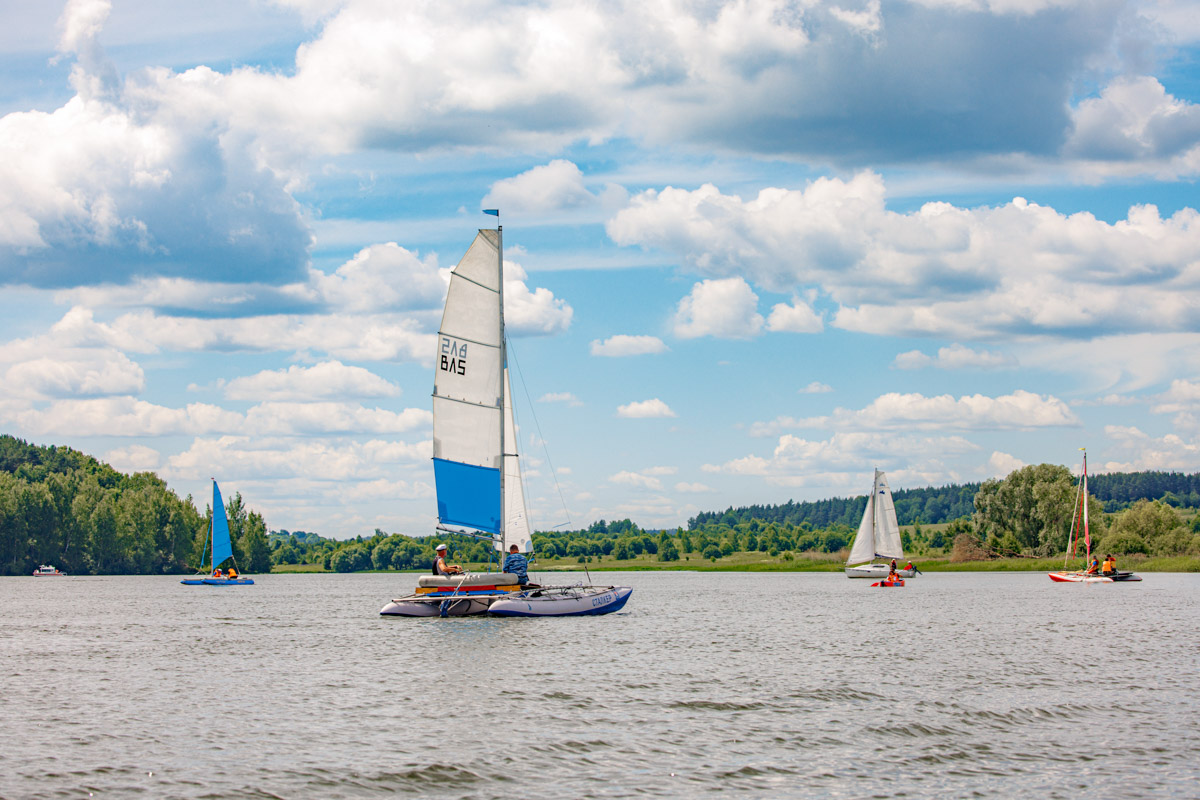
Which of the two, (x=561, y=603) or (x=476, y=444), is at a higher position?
(x=476, y=444)

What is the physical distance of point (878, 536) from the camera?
14412cm

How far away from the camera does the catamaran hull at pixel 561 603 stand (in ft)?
176

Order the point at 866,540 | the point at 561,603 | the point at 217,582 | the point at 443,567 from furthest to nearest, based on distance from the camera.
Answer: the point at 217,582 < the point at 866,540 < the point at 561,603 < the point at 443,567

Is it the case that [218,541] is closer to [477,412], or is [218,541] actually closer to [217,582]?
[217,582]

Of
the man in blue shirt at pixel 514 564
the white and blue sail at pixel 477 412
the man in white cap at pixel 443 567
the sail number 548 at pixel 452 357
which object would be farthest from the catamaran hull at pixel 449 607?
the sail number 548 at pixel 452 357

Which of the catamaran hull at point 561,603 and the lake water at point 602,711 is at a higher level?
the catamaran hull at point 561,603

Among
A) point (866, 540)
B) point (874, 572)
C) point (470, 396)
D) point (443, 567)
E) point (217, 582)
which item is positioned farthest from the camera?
point (217, 582)

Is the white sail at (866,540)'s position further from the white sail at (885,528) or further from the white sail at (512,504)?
the white sail at (512,504)

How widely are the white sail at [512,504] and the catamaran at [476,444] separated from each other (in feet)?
0.17

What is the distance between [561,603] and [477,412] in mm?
11181

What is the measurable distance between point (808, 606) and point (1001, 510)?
317ft

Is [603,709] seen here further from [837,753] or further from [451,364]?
[451,364]

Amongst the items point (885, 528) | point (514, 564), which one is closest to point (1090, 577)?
point (885, 528)

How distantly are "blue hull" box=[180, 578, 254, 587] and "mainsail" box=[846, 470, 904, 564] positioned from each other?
8953 centimetres
